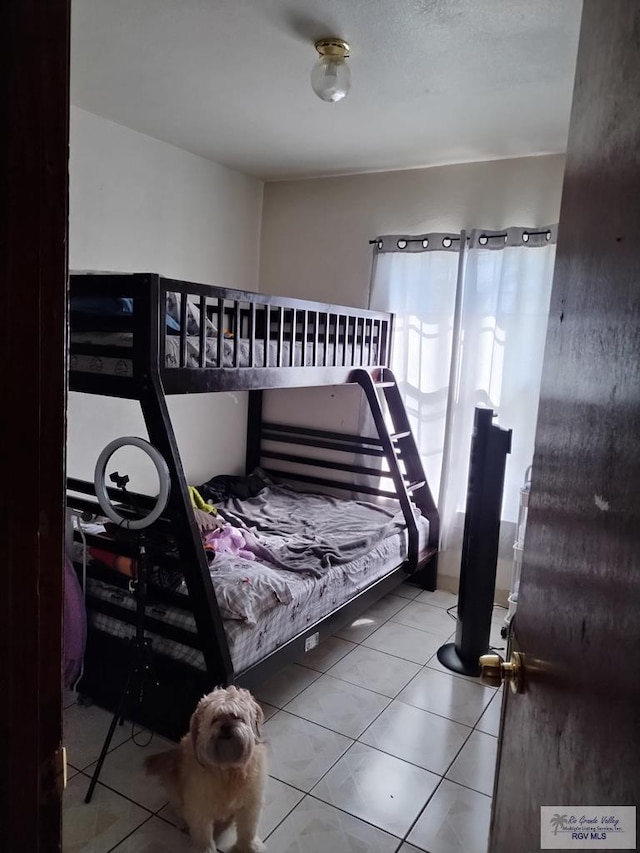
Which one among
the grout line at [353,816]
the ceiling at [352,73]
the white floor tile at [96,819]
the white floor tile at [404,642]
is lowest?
the white floor tile at [96,819]

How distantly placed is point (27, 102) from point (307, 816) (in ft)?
6.53

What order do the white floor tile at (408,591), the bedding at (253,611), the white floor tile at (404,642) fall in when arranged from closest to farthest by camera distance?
the bedding at (253,611) → the white floor tile at (404,642) → the white floor tile at (408,591)

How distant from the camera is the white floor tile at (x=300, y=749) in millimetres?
1996

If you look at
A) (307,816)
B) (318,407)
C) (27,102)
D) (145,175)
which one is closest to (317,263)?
(318,407)

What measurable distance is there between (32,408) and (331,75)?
1.99 meters

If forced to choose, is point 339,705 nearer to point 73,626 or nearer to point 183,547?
point 183,547

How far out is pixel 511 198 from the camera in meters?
3.26

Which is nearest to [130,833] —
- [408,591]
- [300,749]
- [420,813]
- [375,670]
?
[300,749]

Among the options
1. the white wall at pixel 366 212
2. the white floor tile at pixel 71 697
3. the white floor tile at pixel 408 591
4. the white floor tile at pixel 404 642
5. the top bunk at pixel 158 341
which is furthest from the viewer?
the white floor tile at pixel 408 591

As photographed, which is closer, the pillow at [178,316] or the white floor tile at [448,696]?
the pillow at [178,316]

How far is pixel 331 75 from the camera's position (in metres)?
2.08

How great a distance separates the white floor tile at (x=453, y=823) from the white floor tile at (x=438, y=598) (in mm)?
1506

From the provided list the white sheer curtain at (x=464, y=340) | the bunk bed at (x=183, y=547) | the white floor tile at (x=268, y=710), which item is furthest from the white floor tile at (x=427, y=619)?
the white floor tile at (x=268, y=710)

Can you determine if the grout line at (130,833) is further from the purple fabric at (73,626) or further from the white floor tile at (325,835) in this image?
the purple fabric at (73,626)
